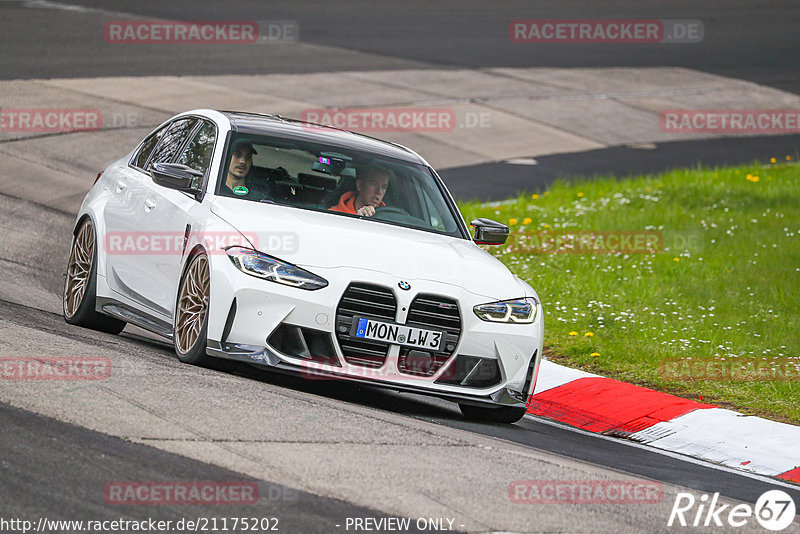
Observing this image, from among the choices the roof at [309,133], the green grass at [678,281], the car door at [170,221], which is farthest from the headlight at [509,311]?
the green grass at [678,281]

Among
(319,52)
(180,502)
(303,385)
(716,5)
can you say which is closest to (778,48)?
(716,5)

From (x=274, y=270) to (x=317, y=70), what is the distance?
717 inches

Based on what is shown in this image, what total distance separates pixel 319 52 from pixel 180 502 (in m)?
22.5

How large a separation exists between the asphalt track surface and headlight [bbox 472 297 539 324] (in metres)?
0.68

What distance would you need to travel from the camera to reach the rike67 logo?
229 inches

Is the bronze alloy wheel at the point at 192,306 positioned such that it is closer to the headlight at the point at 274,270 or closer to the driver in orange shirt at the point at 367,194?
the headlight at the point at 274,270

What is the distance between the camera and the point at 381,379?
7176 mm

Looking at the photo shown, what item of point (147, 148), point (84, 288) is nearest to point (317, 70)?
point (147, 148)

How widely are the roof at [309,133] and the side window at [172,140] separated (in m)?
0.36

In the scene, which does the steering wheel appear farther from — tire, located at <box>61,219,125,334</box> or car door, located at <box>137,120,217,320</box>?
tire, located at <box>61,219,125,334</box>

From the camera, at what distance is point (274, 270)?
7152 mm

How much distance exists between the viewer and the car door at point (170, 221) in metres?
7.94

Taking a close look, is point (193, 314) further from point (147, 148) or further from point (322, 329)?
point (147, 148)

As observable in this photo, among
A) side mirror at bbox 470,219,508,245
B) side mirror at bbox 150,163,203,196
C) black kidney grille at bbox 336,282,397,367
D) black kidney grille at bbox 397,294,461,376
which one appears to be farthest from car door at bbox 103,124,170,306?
side mirror at bbox 470,219,508,245
